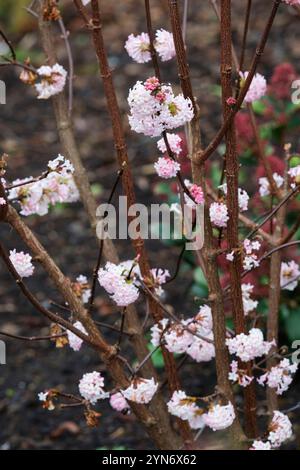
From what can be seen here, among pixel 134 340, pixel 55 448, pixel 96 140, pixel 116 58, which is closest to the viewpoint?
pixel 134 340

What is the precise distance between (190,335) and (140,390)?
0.19 metres

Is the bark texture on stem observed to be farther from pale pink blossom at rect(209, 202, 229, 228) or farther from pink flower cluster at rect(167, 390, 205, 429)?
pink flower cluster at rect(167, 390, 205, 429)

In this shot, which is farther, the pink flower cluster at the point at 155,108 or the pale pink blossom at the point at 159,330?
the pale pink blossom at the point at 159,330

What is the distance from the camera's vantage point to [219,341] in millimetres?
1999

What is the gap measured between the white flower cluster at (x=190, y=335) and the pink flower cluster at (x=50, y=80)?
0.66 metres

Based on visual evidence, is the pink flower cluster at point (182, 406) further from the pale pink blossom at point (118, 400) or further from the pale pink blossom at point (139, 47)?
the pale pink blossom at point (139, 47)

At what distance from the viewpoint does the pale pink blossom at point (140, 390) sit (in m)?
1.97

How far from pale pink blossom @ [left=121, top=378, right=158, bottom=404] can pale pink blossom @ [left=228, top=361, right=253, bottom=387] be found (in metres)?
0.19

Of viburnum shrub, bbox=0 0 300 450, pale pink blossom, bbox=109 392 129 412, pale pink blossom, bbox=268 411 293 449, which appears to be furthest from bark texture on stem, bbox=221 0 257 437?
pale pink blossom, bbox=109 392 129 412

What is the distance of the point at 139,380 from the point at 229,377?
0.22 metres

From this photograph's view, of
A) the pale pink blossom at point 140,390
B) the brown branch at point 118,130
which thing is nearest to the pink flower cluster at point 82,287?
the brown branch at point 118,130

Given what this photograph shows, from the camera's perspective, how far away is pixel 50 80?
219 centimetres
